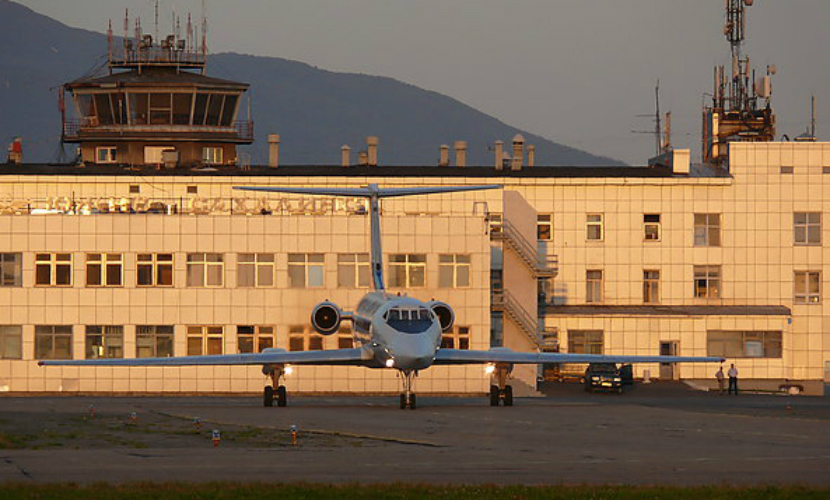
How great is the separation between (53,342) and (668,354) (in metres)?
37.1

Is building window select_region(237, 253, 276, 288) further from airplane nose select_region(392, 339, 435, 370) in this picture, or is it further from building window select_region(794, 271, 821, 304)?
building window select_region(794, 271, 821, 304)

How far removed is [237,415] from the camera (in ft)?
163

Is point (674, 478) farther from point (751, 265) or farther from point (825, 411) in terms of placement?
point (751, 265)

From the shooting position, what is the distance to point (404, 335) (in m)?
52.7

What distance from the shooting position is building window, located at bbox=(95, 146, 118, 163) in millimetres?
101375

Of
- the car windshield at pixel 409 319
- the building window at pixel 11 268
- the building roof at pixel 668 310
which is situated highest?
the building window at pixel 11 268

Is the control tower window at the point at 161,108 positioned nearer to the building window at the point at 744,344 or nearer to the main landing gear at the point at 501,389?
the building window at the point at 744,344

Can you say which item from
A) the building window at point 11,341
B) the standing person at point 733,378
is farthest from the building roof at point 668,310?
the building window at point 11,341

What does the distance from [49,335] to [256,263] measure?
9377mm

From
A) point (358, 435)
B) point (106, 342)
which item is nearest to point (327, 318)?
point (106, 342)

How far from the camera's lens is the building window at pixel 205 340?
7019 centimetres

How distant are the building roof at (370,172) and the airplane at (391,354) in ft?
104

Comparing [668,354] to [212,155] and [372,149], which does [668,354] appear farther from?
[212,155]

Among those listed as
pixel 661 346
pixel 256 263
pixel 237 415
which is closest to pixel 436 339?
pixel 237 415
